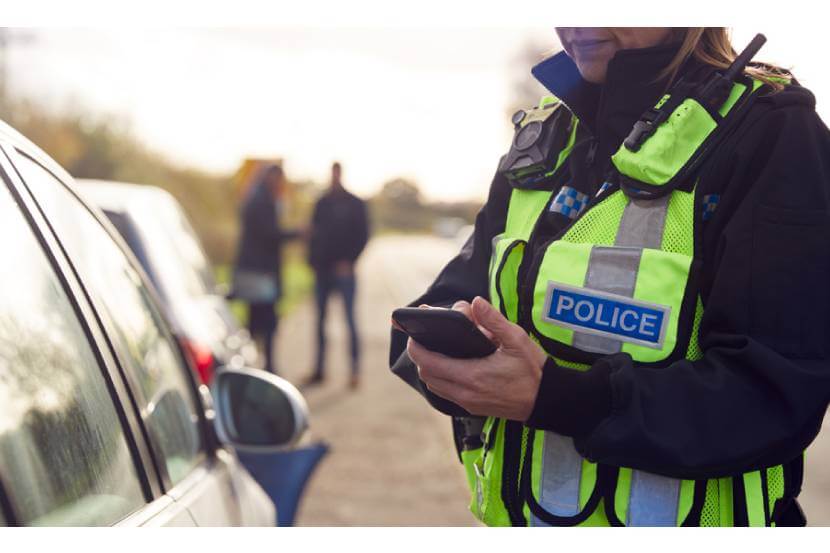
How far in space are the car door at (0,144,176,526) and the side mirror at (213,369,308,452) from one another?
0.70 metres

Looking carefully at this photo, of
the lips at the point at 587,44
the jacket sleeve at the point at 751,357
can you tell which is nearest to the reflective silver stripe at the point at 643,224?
the jacket sleeve at the point at 751,357

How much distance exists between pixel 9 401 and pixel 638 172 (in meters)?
1.02

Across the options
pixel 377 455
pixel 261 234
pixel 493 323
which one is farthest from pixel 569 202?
pixel 261 234

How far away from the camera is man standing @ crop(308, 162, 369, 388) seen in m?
9.16

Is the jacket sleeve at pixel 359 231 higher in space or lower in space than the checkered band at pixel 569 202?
lower

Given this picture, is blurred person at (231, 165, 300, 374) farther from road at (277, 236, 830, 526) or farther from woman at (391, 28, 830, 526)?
woman at (391, 28, 830, 526)

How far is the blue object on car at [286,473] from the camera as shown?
11.6 ft

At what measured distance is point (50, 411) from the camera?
153 cm

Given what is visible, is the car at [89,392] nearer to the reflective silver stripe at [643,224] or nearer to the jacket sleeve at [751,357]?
the jacket sleeve at [751,357]

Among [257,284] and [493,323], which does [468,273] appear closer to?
[493,323]

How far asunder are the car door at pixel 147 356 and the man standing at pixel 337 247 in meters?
6.71

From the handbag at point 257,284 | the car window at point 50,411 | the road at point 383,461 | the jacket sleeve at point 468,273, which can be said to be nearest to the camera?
the car window at point 50,411

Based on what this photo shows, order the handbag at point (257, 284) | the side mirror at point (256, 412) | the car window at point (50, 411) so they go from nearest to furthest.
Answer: the car window at point (50, 411) → the side mirror at point (256, 412) → the handbag at point (257, 284)

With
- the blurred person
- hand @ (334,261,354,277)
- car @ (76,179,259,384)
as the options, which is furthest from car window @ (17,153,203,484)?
hand @ (334,261,354,277)
